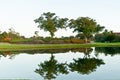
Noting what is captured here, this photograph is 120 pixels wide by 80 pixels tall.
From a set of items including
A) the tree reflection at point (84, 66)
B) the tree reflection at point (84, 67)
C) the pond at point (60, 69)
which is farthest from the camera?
the tree reflection at point (84, 66)

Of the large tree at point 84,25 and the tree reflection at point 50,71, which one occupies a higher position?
the large tree at point 84,25

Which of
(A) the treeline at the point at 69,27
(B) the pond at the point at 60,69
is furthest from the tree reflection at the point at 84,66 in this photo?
(A) the treeline at the point at 69,27

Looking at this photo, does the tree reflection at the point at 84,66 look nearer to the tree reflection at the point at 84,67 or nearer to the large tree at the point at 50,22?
the tree reflection at the point at 84,67

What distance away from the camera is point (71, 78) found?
18.3 m

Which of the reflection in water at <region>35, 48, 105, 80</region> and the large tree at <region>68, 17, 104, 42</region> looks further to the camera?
the large tree at <region>68, 17, 104, 42</region>

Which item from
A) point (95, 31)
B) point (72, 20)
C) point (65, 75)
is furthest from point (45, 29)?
point (65, 75)

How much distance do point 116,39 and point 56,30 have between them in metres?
19.0

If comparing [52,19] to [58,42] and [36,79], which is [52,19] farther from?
[36,79]

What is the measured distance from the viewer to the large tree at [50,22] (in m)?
81.6

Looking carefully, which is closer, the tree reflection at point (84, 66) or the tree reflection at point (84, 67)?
the tree reflection at point (84, 67)

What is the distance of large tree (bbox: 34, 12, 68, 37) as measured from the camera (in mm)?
81625

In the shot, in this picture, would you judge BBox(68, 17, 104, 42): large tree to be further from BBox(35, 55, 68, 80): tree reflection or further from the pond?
BBox(35, 55, 68, 80): tree reflection

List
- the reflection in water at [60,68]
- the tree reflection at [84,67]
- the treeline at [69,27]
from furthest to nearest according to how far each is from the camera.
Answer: the treeline at [69,27] < the tree reflection at [84,67] < the reflection in water at [60,68]

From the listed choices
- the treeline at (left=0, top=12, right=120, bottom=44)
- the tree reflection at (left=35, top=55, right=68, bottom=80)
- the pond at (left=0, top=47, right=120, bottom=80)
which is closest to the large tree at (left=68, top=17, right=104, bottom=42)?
the treeline at (left=0, top=12, right=120, bottom=44)
